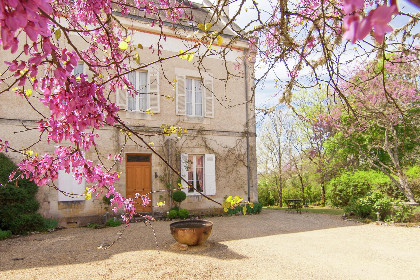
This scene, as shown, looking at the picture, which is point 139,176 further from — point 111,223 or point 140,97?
point 140,97

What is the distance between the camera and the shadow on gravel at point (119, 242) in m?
5.49

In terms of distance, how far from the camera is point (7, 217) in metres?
7.61

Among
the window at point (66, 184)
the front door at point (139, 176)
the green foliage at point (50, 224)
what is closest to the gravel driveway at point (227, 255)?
the green foliage at point (50, 224)

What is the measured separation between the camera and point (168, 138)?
35.4ft

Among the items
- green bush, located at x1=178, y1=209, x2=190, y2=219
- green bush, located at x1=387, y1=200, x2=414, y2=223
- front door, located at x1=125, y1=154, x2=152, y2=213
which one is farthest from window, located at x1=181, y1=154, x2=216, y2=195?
green bush, located at x1=387, y1=200, x2=414, y2=223

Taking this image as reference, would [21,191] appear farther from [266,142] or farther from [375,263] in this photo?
[266,142]

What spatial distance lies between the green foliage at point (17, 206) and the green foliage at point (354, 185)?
998cm

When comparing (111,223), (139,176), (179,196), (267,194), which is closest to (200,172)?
(179,196)

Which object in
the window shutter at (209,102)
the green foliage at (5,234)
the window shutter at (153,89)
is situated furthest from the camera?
the window shutter at (209,102)

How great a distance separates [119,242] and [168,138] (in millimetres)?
4753

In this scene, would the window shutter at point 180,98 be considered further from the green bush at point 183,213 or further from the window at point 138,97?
the green bush at point 183,213

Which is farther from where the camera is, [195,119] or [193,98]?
[193,98]

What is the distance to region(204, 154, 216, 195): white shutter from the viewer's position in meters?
10.8

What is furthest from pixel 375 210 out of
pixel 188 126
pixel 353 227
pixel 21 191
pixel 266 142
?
pixel 21 191
